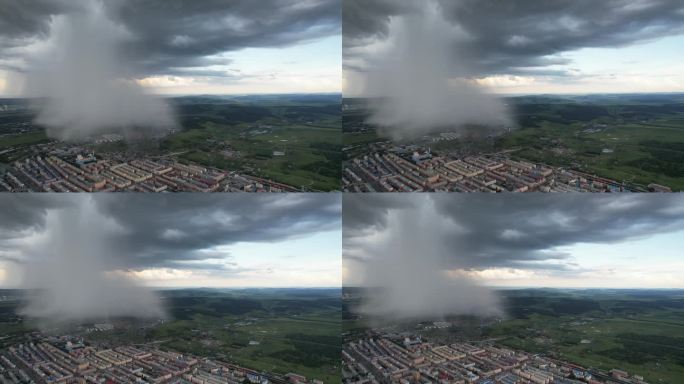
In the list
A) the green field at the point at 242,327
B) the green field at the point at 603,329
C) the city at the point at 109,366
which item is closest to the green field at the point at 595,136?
the green field at the point at 603,329

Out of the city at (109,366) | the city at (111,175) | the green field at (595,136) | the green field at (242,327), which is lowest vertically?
the city at (109,366)

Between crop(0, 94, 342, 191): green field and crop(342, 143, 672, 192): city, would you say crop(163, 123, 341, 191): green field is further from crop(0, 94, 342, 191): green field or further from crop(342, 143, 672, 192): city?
crop(342, 143, 672, 192): city

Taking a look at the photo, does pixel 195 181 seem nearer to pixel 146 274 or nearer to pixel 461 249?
pixel 146 274

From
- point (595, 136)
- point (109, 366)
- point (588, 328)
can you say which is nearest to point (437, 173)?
point (595, 136)

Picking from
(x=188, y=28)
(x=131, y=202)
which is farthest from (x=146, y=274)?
(x=188, y=28)

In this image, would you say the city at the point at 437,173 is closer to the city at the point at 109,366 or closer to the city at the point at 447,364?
the city at the point at 447,364

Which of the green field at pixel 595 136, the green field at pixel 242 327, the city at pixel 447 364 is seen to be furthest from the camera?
the green field at pixel 242 327

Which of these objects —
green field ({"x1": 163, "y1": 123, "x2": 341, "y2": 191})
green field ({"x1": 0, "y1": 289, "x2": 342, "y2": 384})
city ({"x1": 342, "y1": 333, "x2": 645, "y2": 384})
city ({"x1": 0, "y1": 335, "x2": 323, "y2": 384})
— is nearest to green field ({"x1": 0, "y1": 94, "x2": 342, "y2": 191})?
green field ({"x1": 163, "y1": 123, "x2": 341, "y2": 191})
